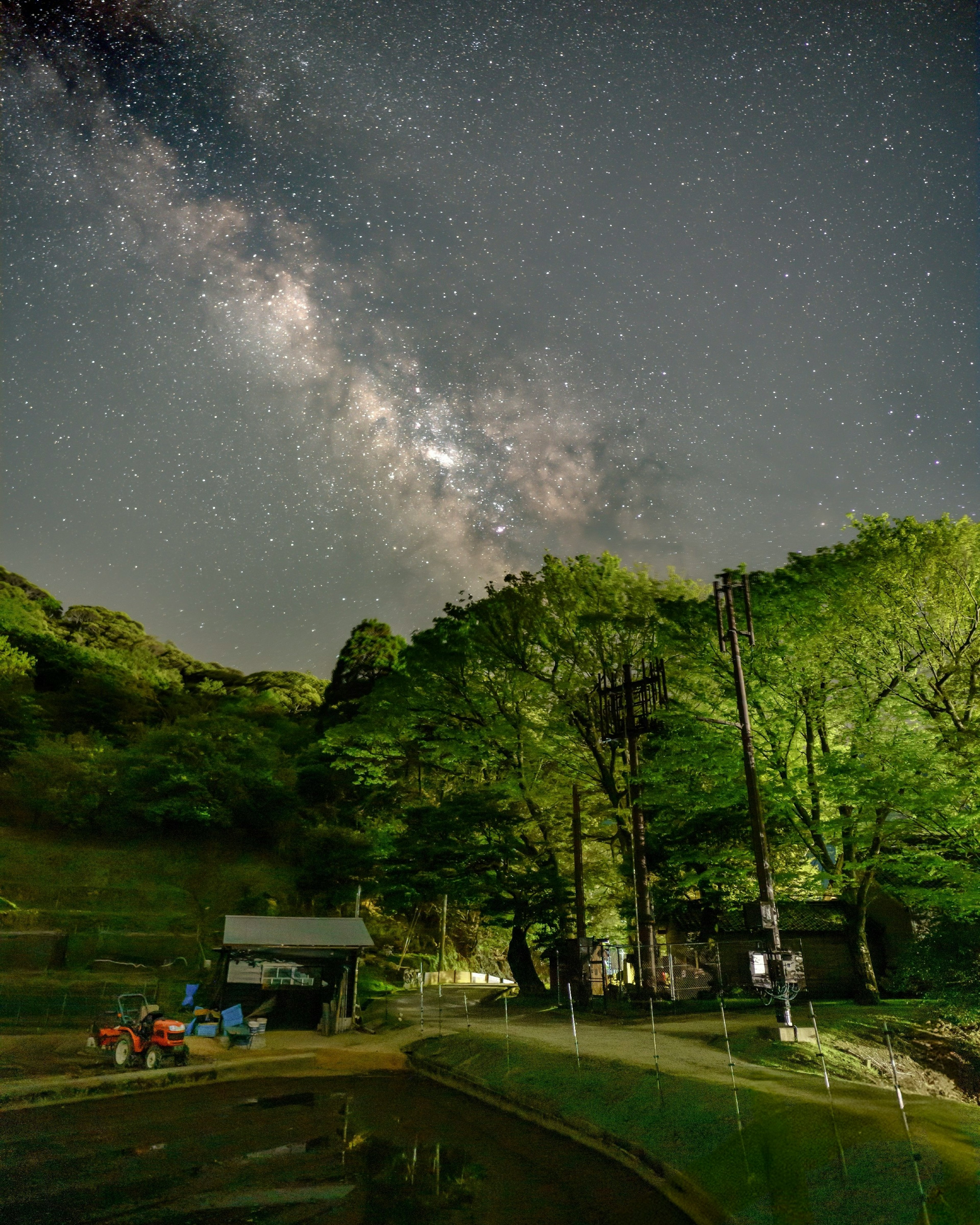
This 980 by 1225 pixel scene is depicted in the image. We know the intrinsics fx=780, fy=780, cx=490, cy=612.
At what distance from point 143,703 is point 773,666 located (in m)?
54.1

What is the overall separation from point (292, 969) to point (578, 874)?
11299 millimetres

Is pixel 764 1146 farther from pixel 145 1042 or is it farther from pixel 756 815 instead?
pixel 145 1042

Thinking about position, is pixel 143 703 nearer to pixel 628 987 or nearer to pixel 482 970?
pixel 482 970

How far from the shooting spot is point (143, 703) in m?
64.1

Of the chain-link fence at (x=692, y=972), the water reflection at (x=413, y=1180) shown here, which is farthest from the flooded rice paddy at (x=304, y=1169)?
the chain-link fence at (x=692, y=972)

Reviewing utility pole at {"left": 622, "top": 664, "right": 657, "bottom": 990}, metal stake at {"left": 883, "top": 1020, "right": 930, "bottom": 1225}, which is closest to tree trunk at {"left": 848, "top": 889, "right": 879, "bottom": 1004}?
utility pole at {"left": 622, "top": 664, "right": 657, "bottom": 990}

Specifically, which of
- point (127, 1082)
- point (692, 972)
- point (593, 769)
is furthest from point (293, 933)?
point (692, 972)

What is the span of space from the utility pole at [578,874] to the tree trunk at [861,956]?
938 cm

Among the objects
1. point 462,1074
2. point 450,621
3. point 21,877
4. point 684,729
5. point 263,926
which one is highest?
point 450,621

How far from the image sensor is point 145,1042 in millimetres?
20516

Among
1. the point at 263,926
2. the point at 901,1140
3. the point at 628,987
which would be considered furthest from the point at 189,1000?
the point at 901,1140

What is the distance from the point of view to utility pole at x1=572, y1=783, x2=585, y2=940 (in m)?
30.1

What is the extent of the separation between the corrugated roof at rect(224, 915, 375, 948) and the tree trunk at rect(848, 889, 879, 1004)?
650 inches

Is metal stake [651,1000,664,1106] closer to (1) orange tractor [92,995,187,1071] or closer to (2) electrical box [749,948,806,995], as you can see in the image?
(2) electrical box [749,948,806,995]
